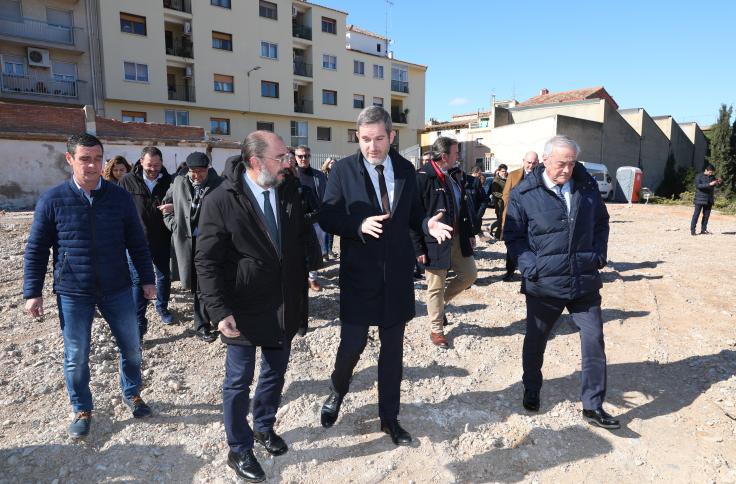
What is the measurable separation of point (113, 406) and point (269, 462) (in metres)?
1.49

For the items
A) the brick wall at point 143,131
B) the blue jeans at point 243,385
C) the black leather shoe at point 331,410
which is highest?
the brick wall at point 143,131

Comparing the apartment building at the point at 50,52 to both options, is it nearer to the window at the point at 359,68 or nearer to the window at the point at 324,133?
the window at the point at 324,133

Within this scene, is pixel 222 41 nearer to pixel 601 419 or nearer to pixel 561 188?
pixel 561 188

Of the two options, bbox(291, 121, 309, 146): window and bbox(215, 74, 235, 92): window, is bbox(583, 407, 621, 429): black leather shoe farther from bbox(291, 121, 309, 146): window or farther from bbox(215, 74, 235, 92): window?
bbox(291, 121, 309, 146): window

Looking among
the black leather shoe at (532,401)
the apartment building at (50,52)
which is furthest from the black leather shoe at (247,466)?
the apartment building at (50,52)

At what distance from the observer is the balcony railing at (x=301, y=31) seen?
115 ft

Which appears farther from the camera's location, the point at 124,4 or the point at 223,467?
the point at 124,4

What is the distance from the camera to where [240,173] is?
2.72 metres

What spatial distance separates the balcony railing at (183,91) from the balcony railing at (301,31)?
921 cm

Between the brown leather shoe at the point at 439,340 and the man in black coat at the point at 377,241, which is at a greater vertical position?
the man in black coat at the point at 377,241

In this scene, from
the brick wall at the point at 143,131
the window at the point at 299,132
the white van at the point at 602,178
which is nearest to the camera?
the brick wall at the point at 143,131

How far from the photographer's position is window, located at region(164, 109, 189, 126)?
2973cm

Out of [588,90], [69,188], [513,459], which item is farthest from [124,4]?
[588,90]

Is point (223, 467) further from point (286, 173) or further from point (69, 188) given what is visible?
point (69, 188)
